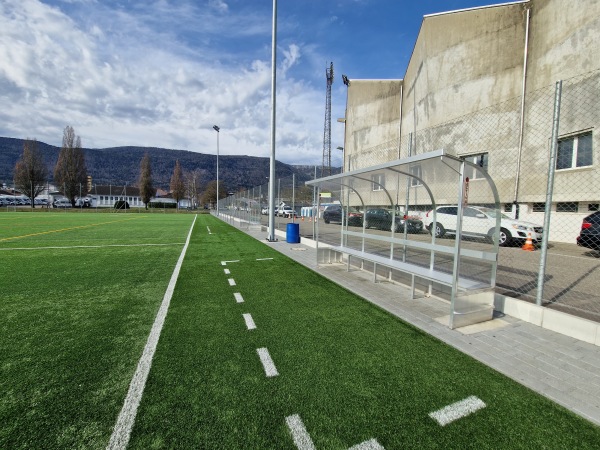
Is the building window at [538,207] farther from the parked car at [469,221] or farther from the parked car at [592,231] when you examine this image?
the parked car at [469,221]

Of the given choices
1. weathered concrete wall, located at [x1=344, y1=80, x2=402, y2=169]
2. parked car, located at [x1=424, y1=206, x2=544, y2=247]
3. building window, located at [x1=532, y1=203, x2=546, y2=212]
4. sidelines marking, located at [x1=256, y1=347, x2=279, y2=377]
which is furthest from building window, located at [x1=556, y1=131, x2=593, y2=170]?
sidelines marking, located at [x1=256, y1=347, x2=279, y2=377]

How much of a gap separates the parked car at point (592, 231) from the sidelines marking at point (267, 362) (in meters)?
10.9

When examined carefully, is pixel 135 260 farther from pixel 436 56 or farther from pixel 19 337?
pixel 436 56

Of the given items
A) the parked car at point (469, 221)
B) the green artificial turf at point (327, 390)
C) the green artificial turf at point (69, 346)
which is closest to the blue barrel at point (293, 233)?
the parked car at point (469, 221)

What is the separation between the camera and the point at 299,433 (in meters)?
2.03

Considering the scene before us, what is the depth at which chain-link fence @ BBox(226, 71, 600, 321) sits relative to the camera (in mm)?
6414

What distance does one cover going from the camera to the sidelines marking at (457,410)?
7.19 feet

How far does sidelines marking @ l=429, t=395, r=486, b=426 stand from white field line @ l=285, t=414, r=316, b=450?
949mm

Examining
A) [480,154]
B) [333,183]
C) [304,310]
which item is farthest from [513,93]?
[304,310]

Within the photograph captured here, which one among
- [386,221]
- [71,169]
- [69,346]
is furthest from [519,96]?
[71,169]

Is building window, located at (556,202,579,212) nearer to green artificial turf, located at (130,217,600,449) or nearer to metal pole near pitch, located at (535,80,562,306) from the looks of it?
metal pole near pitch, located at (535,80,562,306)

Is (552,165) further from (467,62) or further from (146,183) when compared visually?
(146,183)

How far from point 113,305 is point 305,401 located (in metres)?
3.61

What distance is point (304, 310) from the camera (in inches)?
175
